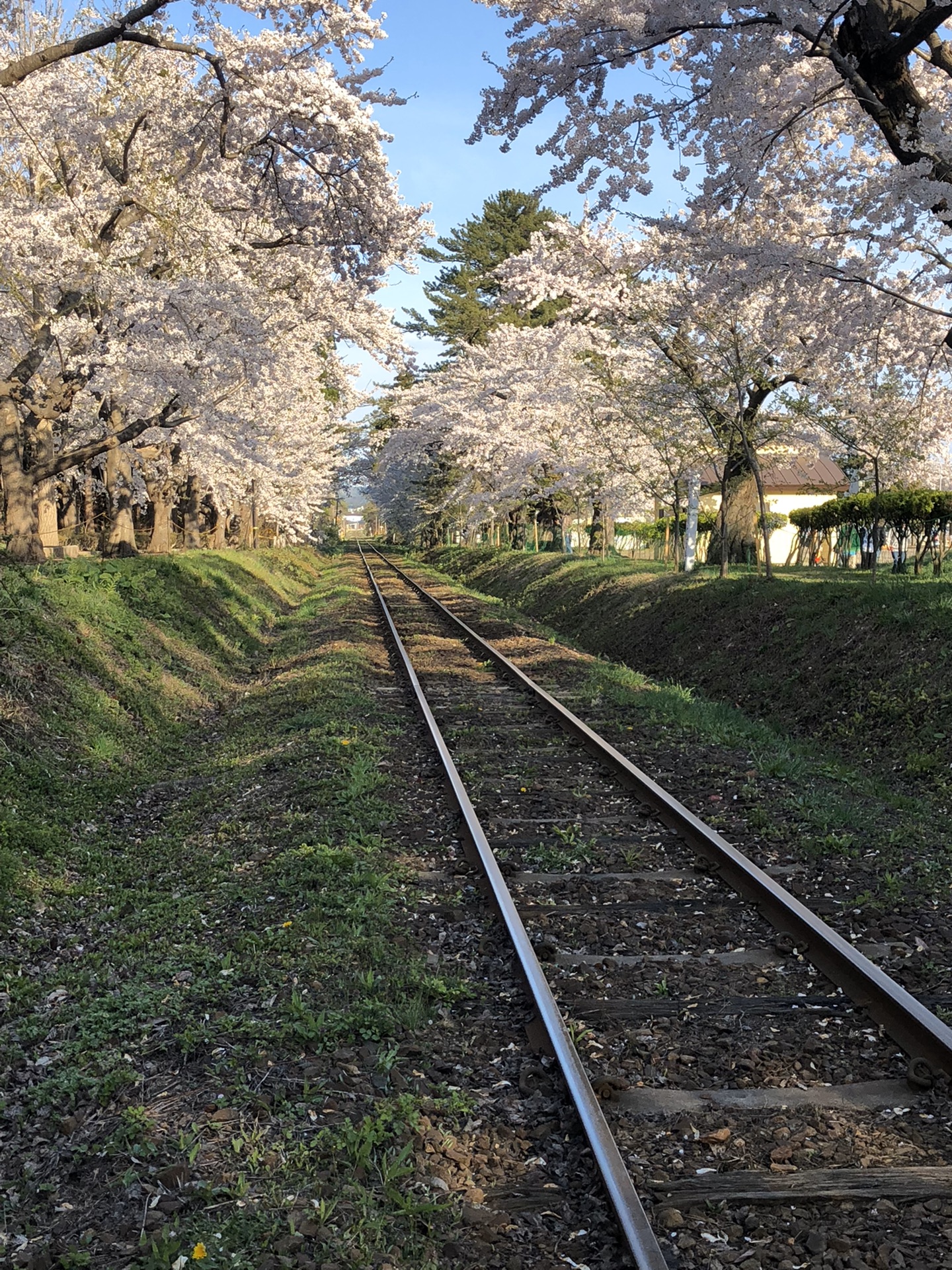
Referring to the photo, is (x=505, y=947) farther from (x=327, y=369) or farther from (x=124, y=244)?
(x=327, y=369)

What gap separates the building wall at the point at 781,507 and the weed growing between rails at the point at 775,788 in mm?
26638

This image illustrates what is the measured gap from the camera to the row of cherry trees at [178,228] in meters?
10.2

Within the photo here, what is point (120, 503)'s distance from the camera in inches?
964

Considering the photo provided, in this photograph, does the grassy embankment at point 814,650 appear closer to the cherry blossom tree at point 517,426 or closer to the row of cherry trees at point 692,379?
the row of cherry trees at point 692,379

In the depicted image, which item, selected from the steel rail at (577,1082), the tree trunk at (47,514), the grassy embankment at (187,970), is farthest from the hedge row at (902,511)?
the tree trunk at (47,514)

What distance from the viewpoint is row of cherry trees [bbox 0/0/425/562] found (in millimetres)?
10188

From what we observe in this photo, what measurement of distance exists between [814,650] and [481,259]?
135 ft

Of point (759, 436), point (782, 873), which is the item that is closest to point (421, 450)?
point (759, 436)

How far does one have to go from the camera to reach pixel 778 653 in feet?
49.0

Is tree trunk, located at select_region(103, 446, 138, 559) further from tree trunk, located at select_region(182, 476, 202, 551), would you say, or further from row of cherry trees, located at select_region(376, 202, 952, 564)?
row of cherry trees, located at select_region(376, 202, 952, 564)

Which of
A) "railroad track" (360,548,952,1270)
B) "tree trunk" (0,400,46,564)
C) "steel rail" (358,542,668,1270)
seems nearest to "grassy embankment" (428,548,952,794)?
"railroad track" (360,548,952,1270)

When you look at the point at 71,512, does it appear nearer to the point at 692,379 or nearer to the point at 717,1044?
the point at 692,379

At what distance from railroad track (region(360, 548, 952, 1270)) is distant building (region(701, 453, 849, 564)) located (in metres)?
18.5

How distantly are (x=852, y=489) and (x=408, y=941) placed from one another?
30.1 metres
